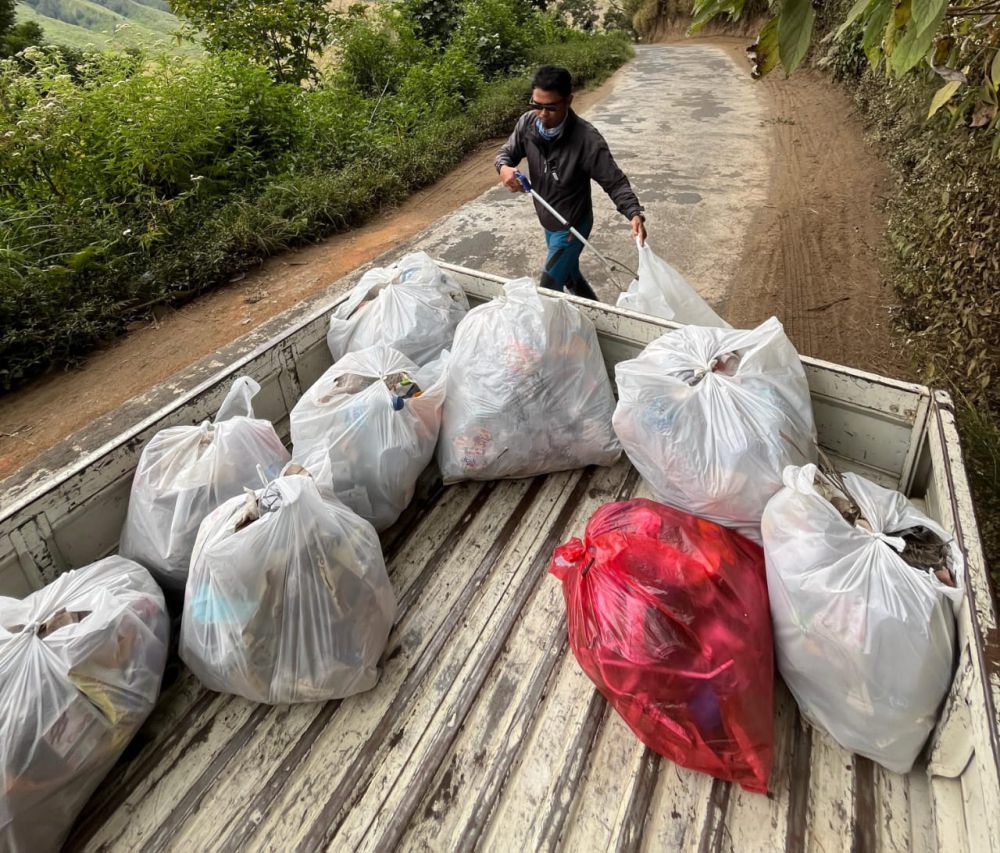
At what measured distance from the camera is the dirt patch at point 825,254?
4.01 meters

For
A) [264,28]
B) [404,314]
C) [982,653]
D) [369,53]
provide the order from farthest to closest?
[369,53], [264,28], [404,314], [982,653]

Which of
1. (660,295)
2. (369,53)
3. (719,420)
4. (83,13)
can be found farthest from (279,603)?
(83,13)

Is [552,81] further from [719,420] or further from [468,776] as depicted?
[468,776]

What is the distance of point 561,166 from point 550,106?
0.30 metres

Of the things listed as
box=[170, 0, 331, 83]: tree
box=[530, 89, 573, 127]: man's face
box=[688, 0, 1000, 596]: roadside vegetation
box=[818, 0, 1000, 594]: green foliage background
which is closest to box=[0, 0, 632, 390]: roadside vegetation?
box=[170, 0, 331, 83]: tree

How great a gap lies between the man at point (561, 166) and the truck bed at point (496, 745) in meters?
1.59

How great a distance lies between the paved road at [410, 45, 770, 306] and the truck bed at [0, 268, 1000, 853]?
2.93m

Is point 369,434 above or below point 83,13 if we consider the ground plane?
above

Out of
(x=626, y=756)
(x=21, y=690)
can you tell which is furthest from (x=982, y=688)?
(x=21, y=690)

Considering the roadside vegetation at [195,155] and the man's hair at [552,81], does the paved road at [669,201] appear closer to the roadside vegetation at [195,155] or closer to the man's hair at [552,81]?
the roadside vegetation at [195,155]

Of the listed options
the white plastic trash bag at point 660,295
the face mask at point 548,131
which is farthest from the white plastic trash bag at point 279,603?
the face mask at point 548,131

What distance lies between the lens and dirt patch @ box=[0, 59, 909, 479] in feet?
13.0

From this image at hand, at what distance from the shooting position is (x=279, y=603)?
1499mm

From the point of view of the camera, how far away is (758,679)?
1392 millimetres
